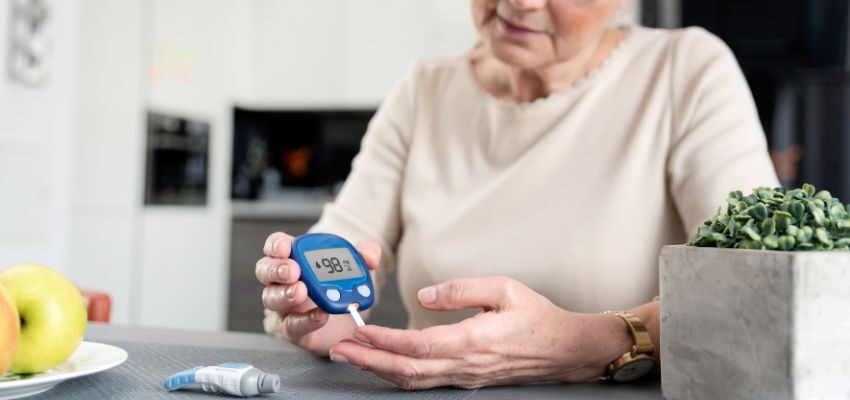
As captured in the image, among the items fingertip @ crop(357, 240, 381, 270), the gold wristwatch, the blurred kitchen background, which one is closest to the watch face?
the gold wristwatch

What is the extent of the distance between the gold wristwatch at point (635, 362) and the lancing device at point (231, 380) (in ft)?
1.07

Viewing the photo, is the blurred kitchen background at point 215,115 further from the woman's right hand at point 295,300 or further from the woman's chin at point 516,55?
the woman's right hand at point 295,300

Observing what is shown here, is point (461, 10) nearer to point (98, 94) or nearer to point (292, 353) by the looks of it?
point (98, 94)

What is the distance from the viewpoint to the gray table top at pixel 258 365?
70 centimetres

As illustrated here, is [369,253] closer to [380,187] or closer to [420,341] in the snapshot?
[420,341]

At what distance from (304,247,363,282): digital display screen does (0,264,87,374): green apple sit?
0.21 meters

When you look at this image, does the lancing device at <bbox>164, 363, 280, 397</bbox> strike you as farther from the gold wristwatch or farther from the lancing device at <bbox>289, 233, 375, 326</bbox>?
the gold wristwatch

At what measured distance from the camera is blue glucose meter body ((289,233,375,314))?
75 cm

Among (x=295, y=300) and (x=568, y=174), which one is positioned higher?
(x=568, y=174)

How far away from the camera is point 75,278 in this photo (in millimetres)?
3305

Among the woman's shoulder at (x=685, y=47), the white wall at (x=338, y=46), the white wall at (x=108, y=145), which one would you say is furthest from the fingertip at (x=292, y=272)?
the white wall at (x=338, y=46)

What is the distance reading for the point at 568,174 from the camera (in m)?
1.19

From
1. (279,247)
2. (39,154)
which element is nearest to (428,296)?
(279,247)

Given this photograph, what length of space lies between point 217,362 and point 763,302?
53 cm
